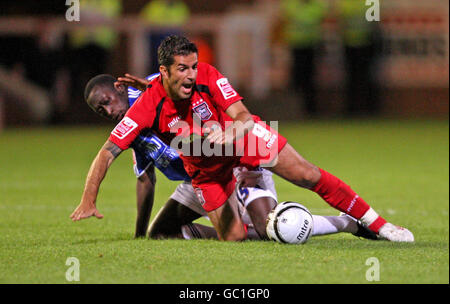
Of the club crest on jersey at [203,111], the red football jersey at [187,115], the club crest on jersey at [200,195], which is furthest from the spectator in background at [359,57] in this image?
the club crest on jersey at [203,111]

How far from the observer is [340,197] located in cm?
616

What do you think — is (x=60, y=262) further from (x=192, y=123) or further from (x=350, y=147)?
(x=350, y=147)

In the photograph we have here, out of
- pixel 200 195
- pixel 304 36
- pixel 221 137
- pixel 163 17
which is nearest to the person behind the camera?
pixel 221 137

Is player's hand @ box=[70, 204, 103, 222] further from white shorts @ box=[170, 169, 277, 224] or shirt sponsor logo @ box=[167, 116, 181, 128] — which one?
white shorts @ box=[170, 169, 277, 224]

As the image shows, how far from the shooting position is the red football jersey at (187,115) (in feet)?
19.4

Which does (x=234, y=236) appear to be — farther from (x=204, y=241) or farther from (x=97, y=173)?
(x=97, y=173)

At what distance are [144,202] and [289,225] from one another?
1.46 metres

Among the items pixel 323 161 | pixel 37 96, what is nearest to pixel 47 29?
pixel 37 96

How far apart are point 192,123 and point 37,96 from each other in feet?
60.9

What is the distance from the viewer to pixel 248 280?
492cm

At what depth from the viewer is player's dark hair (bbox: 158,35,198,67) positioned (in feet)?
19.3

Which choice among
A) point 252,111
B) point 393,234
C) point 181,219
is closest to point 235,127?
point 181,219

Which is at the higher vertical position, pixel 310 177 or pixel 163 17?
pixel 163 17

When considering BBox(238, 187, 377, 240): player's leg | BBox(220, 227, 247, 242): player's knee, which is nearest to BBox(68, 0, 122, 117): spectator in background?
BBox(238, 187, 377, 240): player's leg
